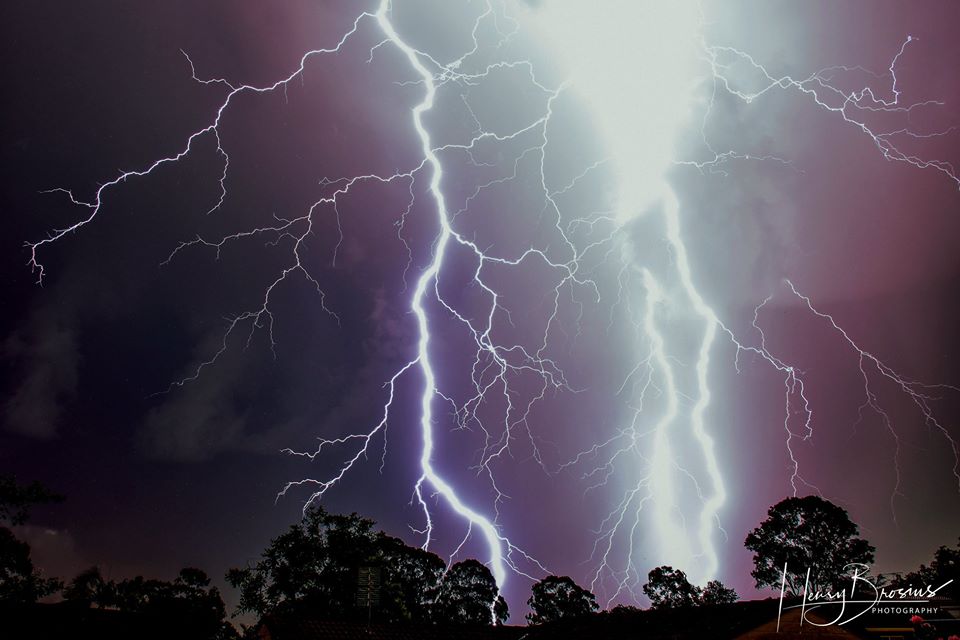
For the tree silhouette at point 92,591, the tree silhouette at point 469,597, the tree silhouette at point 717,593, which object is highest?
the tree silhouette at point 717,593

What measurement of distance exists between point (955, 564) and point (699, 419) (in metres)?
13.6

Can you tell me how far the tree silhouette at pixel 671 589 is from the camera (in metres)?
31.3

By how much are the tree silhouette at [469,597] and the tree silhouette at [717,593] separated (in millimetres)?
12760

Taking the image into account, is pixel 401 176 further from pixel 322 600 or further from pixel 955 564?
pixel 955 564

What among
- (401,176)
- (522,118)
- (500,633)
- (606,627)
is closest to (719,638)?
(606,627)

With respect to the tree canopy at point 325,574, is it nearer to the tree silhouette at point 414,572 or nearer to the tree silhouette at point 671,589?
the tree silhouette at point 414,572

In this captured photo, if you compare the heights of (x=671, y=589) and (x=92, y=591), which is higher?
(x=671, y=589)

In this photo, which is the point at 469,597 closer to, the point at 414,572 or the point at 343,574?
the point at 414,572

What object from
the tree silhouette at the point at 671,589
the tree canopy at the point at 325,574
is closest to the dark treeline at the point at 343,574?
the tree canopy at the point at 325,574

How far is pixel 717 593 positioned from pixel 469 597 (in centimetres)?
1614

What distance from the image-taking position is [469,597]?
30500 millimetres

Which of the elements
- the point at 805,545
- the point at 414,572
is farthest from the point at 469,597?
the point at 805,545

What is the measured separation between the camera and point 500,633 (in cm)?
1688

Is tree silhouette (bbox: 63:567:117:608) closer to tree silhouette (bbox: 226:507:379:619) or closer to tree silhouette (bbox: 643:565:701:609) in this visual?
tree silhouette (bbox: 226:507:379:619)
